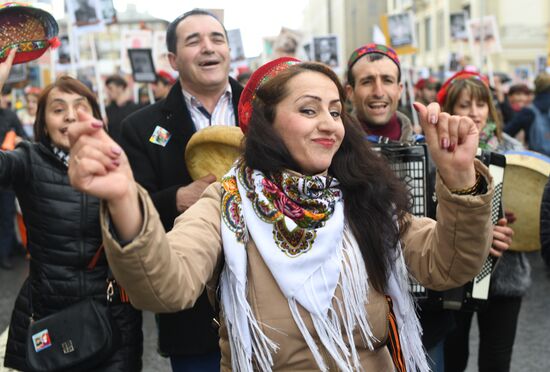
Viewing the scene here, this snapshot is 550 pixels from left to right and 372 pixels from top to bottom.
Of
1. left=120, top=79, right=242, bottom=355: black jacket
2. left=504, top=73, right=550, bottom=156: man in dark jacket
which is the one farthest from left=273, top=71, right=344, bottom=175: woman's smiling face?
left=504, top=73, right=550, bottom=156: man in dark jacket

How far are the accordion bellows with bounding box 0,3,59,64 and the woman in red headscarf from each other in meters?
2.21

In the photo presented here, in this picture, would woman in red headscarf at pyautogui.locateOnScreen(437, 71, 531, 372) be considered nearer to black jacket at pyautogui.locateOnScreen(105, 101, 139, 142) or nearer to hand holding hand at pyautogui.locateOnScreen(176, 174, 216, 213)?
hand holding hand at pyautogui.locateOnScreen(176, 174, 216, 213)

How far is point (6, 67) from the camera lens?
299 cm

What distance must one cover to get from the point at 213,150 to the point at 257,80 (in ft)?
2.24

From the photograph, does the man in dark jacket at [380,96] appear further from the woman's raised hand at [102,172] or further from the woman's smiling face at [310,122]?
the woman's raised hand at [102,172]

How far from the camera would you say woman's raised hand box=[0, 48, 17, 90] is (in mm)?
2952

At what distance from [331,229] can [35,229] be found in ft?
6.36

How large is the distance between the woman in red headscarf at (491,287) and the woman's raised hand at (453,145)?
1.84 metres

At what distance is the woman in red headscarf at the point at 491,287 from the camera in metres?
3.91

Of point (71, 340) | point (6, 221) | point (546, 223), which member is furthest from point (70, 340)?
point (6, 221)

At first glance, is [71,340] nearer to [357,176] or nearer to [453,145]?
[357,176]

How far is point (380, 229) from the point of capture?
7.57 ft

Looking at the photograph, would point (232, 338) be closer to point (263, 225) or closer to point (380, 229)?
point (263, 225)

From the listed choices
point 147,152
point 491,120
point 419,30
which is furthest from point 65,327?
point 419,30
